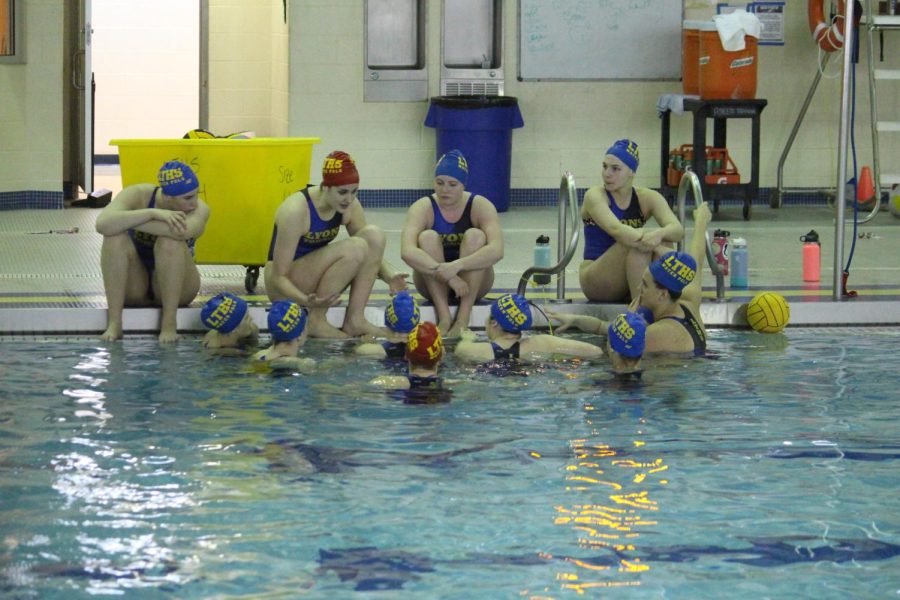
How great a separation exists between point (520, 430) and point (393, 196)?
8728mm

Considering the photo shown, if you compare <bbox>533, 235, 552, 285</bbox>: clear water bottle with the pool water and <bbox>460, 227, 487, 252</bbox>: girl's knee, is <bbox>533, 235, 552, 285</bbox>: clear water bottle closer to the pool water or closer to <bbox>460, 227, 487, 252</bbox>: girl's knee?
<bbox>460, 227, 487, 252</bbox>: girl's knee

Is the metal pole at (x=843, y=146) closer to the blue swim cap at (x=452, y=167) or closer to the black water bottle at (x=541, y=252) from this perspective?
the black water bottle at (x=541, y=252)

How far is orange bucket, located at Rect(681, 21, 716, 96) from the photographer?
45.7 ft

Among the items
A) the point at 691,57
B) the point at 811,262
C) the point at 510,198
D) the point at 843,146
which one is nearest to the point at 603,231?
the point at 843,146

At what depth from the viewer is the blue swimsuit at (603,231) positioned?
8.59 meters

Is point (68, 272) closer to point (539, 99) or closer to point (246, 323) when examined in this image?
point (246, 323)

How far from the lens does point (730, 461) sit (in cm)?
573

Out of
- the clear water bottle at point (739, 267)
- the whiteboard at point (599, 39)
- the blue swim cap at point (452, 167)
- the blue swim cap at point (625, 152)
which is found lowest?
the clear water bottle at point (739, 267)

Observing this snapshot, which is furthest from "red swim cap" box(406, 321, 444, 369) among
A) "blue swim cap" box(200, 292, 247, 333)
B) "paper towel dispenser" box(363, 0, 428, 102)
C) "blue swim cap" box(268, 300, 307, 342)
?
"paper towel dispenser" box(363, 0, 428, 102)

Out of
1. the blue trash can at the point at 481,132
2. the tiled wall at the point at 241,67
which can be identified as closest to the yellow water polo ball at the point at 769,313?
the blue trash can at the point at 481,132

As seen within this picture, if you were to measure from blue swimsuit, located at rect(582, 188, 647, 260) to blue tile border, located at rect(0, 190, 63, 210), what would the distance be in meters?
7.01

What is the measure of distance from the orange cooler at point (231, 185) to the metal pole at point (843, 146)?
3.44 meters

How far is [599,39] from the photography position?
14.6 m

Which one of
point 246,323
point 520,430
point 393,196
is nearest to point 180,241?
point 246,323
